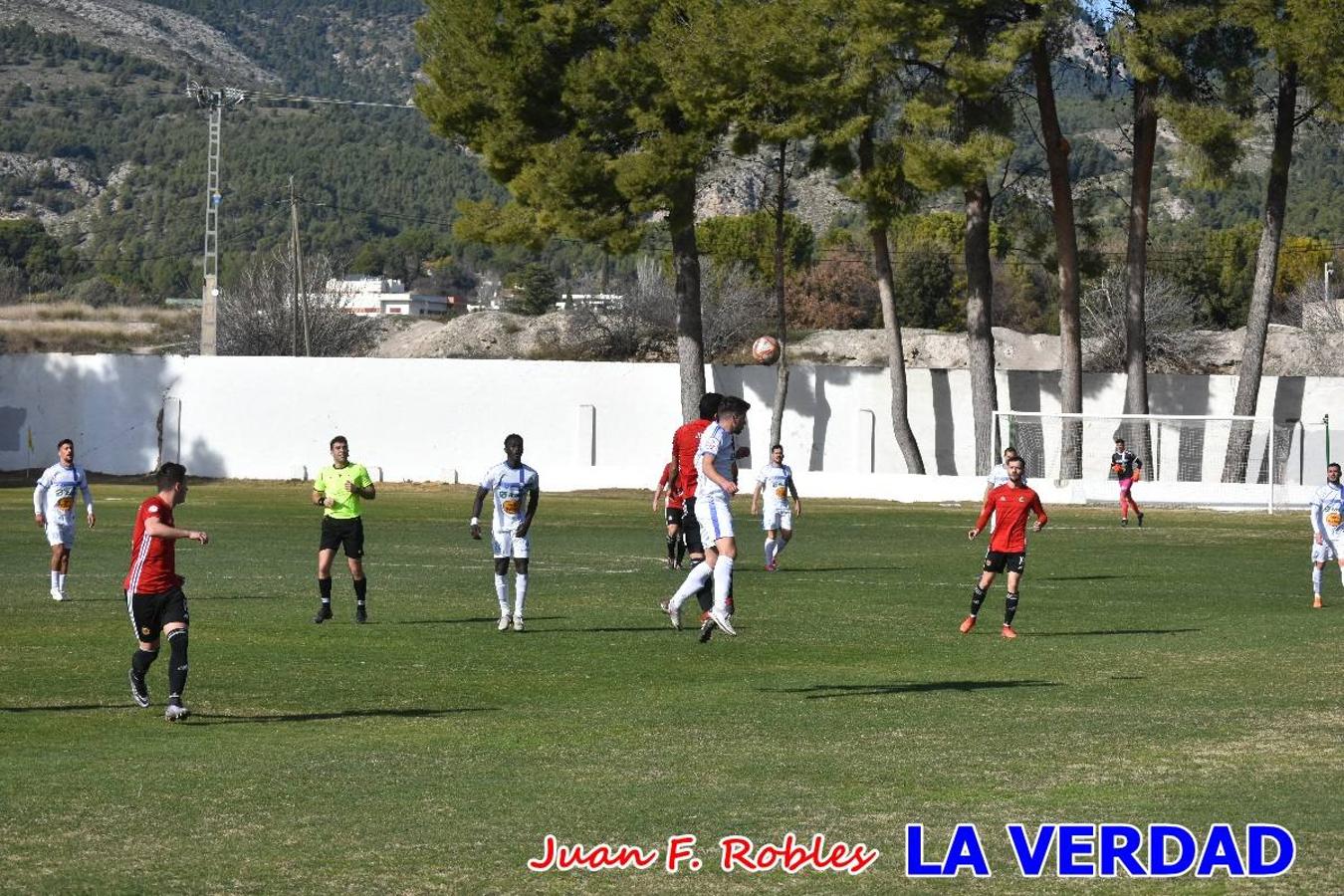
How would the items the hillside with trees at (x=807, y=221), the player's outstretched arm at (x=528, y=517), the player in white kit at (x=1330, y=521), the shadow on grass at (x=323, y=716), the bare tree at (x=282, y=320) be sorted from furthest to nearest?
the bare tree at (x=282, y=320), the hillside with trees at (x=807, y=221), the player in white kit at (x=1330, y=521), the player's outstretched arm at (x=528, y=517), the shadow on grass at (x=323, y=716)

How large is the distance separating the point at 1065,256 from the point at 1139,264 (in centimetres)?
220

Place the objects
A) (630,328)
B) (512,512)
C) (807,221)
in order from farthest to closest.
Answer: (807,221) < (630,328) < (512,512)

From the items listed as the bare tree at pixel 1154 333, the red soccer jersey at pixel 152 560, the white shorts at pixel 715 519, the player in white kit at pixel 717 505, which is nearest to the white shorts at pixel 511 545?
the player in white kit at pixel 717 505

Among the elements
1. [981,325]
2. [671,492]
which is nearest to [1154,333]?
[981,325]

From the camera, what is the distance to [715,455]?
17.2 meters

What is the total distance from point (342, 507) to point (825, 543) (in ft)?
53.1

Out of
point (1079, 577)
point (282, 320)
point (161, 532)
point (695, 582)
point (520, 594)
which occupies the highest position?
point (282, 320)

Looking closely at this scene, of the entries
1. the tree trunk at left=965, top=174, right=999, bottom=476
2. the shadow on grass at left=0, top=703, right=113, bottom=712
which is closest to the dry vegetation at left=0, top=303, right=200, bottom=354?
the tree trunk at left=965, top=174, right=999, bottom=476

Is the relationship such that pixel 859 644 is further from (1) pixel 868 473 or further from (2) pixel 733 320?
(2) pixel 733 320

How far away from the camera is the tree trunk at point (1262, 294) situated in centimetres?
5150

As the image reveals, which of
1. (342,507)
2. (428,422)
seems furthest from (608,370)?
(342,507)

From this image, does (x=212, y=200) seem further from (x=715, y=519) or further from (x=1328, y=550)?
(x=715, y=519)

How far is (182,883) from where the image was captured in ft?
30.5

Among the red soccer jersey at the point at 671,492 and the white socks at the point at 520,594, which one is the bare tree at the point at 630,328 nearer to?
the red soccer jersey at the point at 671,492
